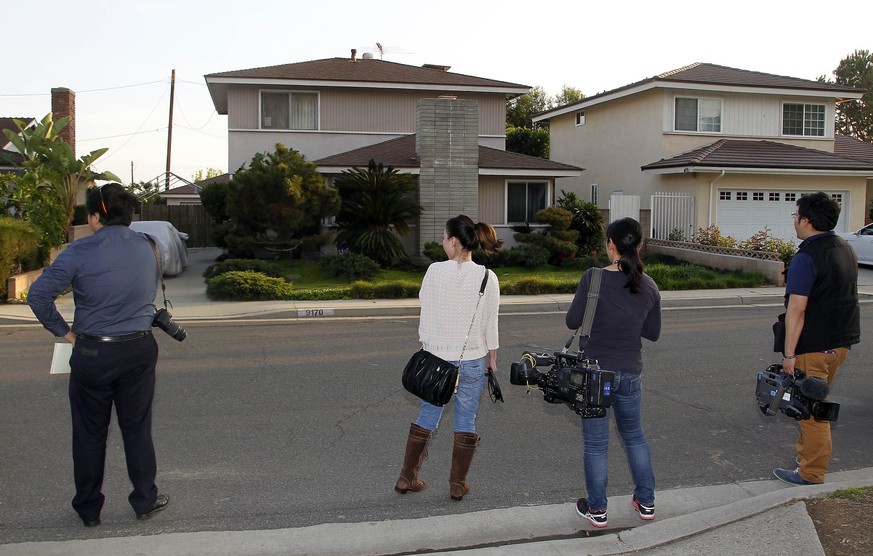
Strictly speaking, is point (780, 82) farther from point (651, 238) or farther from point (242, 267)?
point (242, 267)

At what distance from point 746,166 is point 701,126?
311 cm

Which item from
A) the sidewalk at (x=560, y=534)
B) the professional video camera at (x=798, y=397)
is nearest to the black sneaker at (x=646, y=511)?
the sidewalk at (x=560, y=534)

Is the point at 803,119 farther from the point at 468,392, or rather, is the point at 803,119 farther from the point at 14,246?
the point at 468,392

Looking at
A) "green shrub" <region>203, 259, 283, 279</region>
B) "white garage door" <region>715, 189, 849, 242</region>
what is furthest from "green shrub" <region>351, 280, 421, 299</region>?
"white garage door" <region>715, 189, 849, 242</region>

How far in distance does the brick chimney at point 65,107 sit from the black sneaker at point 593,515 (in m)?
27.5

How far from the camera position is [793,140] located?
2802 cm

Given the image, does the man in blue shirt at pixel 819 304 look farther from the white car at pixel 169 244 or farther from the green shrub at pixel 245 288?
the white car at pixel 169 244

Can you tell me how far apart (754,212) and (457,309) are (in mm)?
23406

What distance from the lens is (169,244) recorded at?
20531mm

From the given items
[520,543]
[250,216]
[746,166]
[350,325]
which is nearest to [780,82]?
[746,166]

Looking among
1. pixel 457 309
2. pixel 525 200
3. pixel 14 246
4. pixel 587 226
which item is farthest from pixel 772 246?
pixel 457 309

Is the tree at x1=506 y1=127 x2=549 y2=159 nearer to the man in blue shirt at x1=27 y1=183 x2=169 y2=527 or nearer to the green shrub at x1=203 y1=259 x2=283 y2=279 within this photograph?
the green shrub at x1=203 y1=259 x2=283 y2=279

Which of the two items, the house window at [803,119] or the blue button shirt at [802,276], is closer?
the blue button shirt at [802,276]

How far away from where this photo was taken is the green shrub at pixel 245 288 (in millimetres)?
15953
